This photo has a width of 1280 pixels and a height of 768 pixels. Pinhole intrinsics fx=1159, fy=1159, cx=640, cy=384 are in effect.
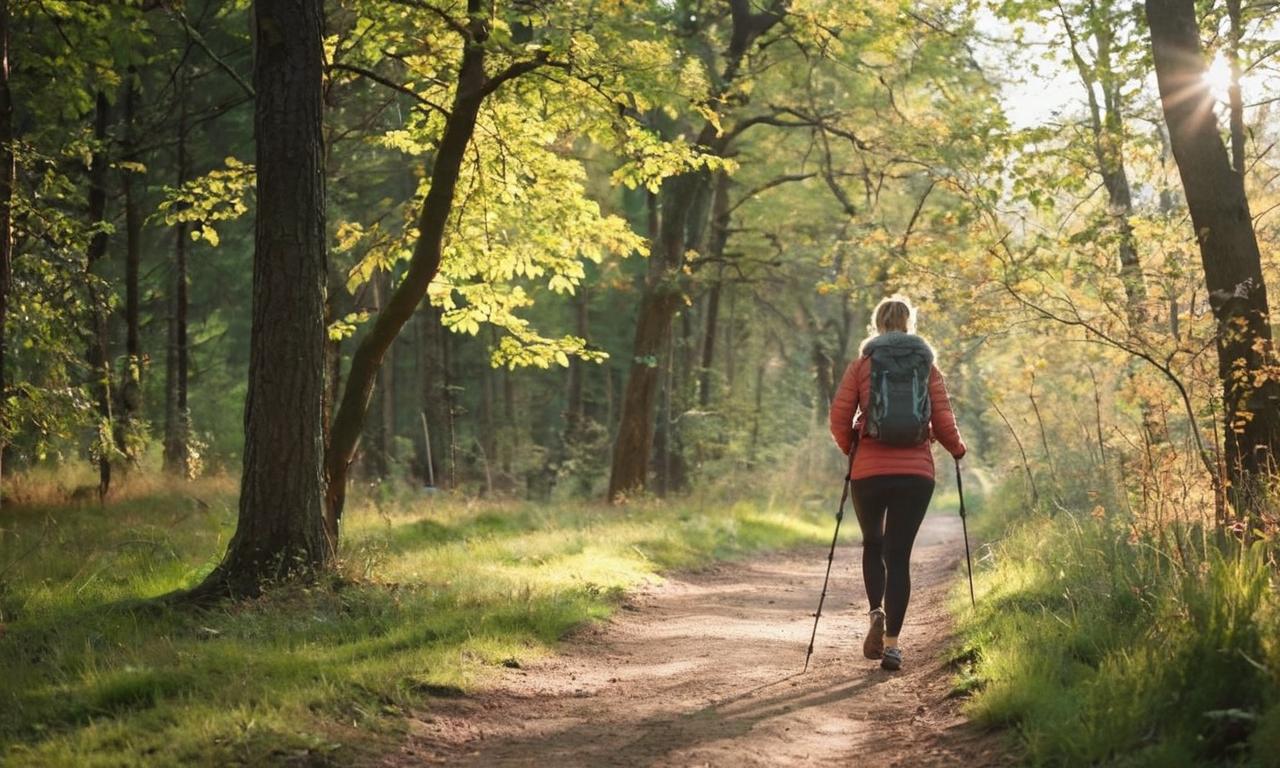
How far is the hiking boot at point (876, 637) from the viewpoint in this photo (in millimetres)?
7570

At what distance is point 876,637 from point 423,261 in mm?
5139

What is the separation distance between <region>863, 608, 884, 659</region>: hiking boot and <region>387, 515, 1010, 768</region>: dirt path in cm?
13

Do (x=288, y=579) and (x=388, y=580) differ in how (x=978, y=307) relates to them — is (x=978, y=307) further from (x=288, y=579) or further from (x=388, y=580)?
(x=288, y=579)

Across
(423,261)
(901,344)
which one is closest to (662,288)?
(423,261)

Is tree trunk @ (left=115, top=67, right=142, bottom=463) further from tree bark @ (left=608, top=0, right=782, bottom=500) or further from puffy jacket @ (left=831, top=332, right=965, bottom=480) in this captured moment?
puffy jacket @ (left=831, top=332, right=965, bottom=480)

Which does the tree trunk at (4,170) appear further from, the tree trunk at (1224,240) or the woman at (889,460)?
the tree trunk at (1224,240)

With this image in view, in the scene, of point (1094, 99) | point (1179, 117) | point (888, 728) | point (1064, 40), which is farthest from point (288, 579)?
point (1094, 99)

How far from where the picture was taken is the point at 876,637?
760 cm

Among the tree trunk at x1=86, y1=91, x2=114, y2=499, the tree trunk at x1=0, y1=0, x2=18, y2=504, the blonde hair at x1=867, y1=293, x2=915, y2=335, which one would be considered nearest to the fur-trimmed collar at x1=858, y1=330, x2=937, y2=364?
the blonde hair at x1=867, y1=293, x2=915, y2=335

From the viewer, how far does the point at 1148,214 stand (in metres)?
12.2

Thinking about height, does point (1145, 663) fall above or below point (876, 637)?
above

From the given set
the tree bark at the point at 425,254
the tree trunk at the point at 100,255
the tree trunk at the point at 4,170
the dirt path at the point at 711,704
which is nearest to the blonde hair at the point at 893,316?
the dirt path at the point at 711,704

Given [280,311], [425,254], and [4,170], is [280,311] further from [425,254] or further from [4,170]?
[4,170]

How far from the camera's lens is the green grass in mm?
5188
